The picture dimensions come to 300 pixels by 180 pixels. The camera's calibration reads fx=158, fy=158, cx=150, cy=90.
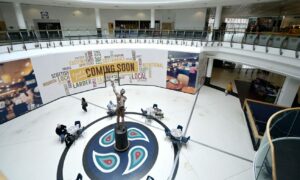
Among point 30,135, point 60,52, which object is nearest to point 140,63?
point 60,52

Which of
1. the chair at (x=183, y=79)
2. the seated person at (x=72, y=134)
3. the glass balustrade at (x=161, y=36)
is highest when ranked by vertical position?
the glass balustrade at (x=161, y=36)

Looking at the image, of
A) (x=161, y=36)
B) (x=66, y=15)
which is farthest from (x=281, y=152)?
(x=66, y=15)

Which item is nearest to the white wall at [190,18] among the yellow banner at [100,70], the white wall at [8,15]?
the yellow banner at [100,70]

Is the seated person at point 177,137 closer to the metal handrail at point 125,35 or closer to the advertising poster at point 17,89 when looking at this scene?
the metal handrail at point 125,35

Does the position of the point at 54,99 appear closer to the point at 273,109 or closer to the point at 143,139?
the point at 143,139

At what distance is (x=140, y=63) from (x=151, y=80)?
170cm

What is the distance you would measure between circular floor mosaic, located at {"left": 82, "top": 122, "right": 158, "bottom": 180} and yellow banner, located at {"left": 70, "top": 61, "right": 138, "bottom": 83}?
5.55 meters

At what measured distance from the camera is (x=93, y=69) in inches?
476

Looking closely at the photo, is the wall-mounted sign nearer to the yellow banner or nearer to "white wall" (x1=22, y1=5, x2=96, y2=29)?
"white wall" (x1=22, y1=5, x2=96, y2=29)

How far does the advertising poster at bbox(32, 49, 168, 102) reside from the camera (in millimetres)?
10148

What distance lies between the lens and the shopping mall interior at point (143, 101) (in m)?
5.80

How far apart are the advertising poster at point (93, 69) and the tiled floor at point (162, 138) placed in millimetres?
950

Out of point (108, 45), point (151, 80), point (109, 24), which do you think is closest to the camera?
point (108, 45)

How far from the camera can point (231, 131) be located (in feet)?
26.1
